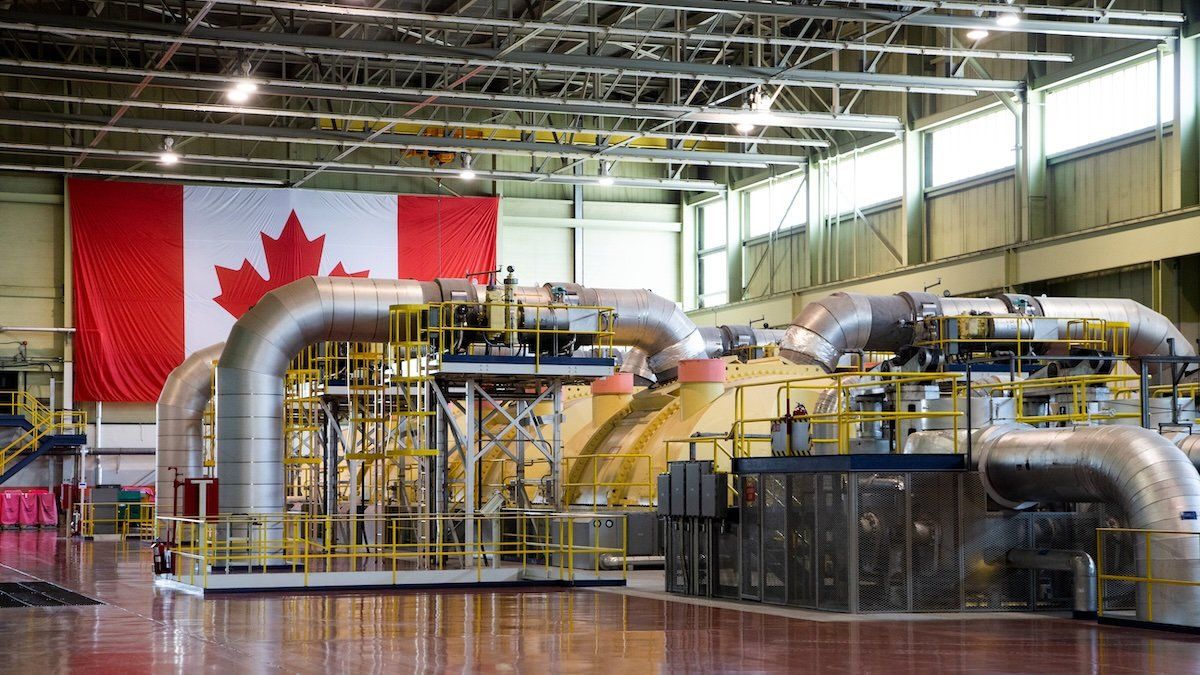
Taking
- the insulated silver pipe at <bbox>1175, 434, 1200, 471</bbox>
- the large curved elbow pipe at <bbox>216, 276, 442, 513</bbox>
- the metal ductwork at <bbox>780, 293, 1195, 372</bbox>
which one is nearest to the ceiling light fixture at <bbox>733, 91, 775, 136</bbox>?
the metal ductwork at <bbox>780, 293, 1195, 372</bbox>

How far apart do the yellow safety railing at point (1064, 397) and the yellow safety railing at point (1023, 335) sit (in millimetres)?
3520

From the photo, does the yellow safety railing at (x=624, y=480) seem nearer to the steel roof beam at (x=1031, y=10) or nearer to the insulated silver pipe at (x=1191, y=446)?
the steel roof beam at (x=1031, y=10)

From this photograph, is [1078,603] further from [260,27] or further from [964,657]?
[260,27]

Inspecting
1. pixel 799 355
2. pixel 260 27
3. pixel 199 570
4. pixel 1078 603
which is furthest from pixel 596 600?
pixel 260 27

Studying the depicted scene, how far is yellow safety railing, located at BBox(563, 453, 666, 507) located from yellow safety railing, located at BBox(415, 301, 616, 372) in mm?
3161

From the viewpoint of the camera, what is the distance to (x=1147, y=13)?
33906 mm

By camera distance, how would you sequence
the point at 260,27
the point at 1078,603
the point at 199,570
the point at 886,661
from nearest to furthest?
the point at 886,661
the point at 1078,603
the point at 199,570
the point at 260,27

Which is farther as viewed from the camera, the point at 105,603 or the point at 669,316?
the point at 669,316

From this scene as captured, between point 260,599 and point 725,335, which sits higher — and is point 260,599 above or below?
below

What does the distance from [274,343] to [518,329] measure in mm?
4851

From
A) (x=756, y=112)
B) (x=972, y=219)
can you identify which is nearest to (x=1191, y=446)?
(x=756, y=112)

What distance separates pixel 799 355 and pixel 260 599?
48.5 feet

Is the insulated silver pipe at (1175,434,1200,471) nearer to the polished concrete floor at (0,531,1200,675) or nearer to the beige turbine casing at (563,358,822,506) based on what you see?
A: the polished concrete floor at (0,531,1200,675)

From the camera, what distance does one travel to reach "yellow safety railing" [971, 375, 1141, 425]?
69.7ft
